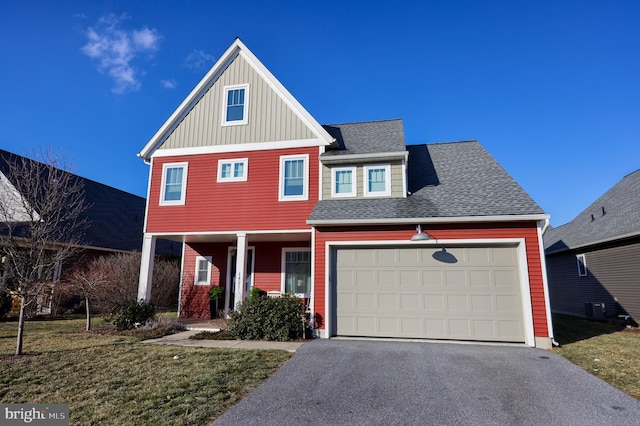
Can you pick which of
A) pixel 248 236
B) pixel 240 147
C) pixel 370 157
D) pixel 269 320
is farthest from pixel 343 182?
pixel 269 320

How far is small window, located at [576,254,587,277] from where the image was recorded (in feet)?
52.0

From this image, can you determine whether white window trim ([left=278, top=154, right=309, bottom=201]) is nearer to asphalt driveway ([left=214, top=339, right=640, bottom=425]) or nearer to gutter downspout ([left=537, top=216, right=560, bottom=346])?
asphalt driveway ([left=214, top=339, right=640, bottom=425])

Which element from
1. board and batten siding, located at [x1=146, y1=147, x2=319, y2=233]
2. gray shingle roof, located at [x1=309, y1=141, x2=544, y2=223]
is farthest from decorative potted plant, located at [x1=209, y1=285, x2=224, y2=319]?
gray shingle roof, located at [x1=309, y1=141, x2=544, y2=223]

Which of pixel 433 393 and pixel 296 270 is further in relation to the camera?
pixel 296 270

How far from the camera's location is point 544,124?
1341 cm

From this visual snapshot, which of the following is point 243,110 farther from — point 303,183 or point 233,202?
point 303,183

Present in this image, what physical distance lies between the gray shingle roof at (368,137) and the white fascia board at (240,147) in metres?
0.87

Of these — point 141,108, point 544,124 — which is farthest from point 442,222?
point 141,108

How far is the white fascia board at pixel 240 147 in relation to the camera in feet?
36.9

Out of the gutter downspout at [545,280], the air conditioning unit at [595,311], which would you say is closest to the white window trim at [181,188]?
the gutter downspout at [545,280]

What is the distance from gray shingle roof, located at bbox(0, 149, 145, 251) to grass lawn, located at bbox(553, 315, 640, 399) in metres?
20.0

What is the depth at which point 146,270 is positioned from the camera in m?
11.4

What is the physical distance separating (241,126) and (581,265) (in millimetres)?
17678

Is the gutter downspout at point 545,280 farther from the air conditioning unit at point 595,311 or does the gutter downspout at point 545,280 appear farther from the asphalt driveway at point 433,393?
the air conditioning unit at point 595,311
